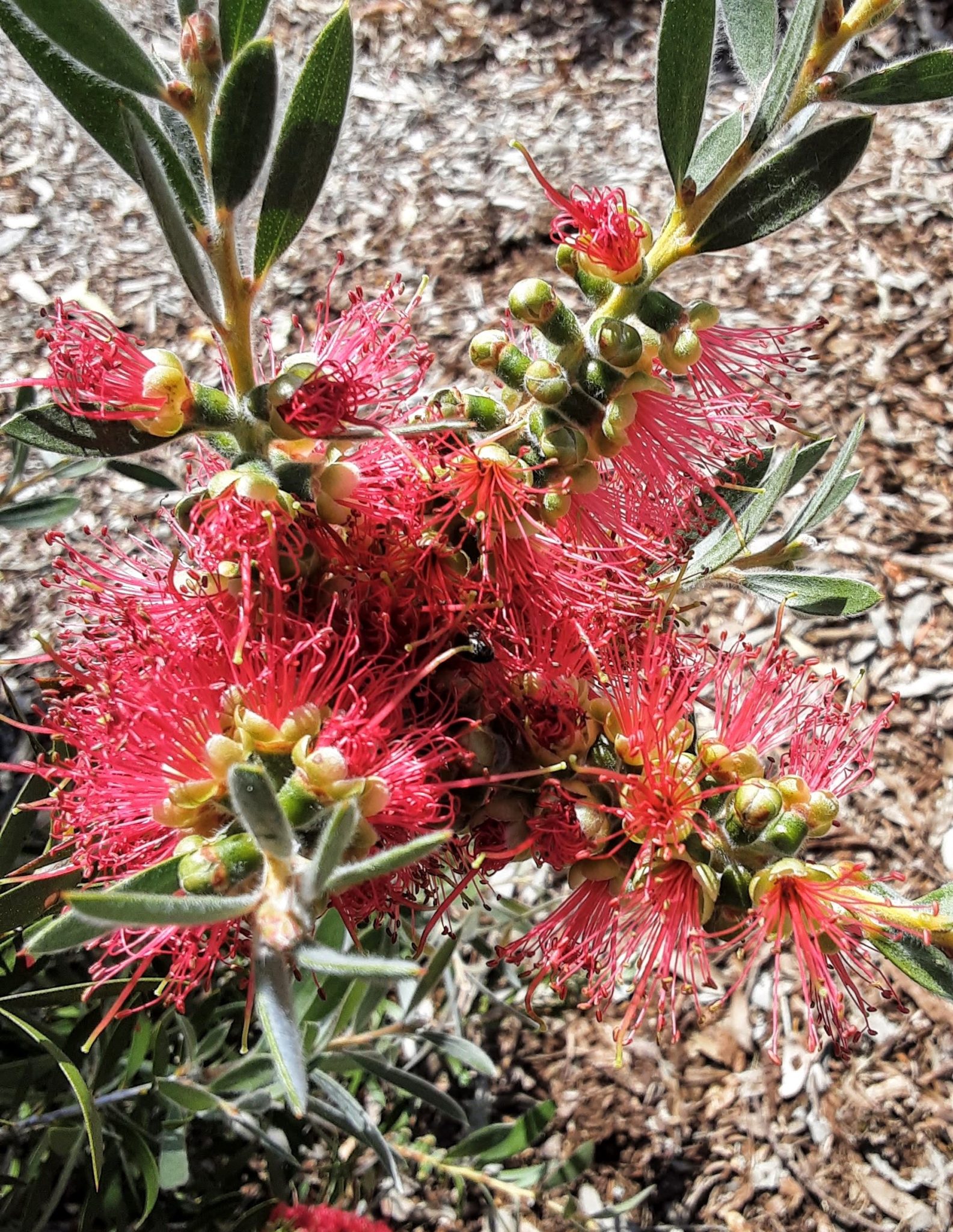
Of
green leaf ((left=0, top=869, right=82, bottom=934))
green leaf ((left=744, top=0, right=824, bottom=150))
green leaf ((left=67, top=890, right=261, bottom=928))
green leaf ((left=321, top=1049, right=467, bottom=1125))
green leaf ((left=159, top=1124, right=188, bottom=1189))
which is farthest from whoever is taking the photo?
green leaf ((left=321, top=1049, right=467, bottom=1125))

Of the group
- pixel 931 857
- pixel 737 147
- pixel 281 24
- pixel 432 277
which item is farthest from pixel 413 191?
pixel 737 147

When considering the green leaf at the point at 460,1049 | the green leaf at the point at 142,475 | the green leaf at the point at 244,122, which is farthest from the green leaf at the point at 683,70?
the green leaf at the point at 460,1049

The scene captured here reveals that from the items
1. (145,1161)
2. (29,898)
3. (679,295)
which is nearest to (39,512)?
(29,898)

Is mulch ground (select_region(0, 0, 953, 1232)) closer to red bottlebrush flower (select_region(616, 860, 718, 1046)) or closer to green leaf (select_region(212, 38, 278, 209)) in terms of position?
red bottlebrush flower (select_region(616, 860, 718, 1046))

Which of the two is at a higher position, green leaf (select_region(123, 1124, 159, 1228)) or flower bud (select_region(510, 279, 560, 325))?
flower bud (select_region(510, 279, 560, 325))

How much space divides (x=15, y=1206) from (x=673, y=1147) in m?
1.14

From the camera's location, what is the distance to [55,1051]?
0.93 m

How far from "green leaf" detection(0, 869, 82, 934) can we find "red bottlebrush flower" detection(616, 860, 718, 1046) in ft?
1.53

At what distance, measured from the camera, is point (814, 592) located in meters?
1.00

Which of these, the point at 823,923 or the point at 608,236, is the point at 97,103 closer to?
the point at 608,236

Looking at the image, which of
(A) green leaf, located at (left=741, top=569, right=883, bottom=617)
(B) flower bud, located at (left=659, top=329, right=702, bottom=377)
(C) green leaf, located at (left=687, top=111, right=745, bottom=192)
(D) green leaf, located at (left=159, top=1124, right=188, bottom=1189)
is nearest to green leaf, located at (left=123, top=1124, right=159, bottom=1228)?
(D) green leaf, located at (left=159, top=1124, right=188, bottom=1189)

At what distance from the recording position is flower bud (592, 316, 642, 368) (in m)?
0.76

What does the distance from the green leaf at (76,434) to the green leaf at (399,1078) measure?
930 mm

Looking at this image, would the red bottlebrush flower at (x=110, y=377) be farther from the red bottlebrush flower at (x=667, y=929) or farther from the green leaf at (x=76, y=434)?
the red bottlebrush flower at (x=667, y=929)
